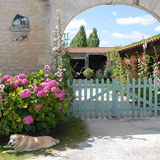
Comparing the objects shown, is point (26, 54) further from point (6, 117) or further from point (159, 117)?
point (159, 117)

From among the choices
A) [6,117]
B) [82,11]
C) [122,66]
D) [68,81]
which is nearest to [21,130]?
[6,117]

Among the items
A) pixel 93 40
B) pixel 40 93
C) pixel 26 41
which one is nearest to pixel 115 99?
pixel 40 93

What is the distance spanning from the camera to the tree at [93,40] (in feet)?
113

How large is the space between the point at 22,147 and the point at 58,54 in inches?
92.5

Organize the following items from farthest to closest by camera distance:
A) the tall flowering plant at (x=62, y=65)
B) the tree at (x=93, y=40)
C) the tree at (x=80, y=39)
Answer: the tree at (x=93, y=40) → the tree at (x=80, y=39) → the tall flowering plant at (x=62, y=65)

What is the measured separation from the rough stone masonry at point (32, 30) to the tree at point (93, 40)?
2906cm

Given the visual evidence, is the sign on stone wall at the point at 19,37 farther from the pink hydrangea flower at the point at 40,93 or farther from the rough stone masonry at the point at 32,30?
the pink hydrangea flower at the point at 40,93

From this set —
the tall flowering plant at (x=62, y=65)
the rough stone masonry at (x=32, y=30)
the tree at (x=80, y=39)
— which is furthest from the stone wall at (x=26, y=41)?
the tree at (x=80, y=39)

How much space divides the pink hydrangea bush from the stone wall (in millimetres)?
1701

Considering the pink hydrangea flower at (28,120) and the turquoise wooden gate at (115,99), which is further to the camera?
the turquoise wooden gate at (115,99)

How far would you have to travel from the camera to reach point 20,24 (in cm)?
536

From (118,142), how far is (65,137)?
98 cm

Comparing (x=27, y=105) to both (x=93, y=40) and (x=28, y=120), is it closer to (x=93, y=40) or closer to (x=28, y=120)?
(x=28, y=120)

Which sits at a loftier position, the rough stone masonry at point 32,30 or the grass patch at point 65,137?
the rough stone masonry at point 32,30
